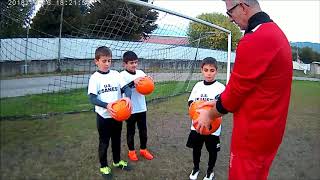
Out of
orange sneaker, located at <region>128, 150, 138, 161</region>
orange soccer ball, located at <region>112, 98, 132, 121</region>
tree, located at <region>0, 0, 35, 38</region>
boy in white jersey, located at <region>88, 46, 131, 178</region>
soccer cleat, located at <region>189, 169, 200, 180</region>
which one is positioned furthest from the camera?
tree, located at <region>0, 0, 35, 38</region>

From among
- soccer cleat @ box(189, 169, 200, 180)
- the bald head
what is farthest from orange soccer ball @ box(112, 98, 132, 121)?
the bald head

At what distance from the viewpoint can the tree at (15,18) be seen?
18.9ft

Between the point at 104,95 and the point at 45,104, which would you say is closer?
the point at 104,95

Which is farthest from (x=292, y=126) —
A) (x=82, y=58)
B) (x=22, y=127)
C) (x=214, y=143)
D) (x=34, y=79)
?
(x=22, y=127)

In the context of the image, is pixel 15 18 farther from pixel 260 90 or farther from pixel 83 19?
pixel 260 90

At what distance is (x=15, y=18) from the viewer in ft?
20.1

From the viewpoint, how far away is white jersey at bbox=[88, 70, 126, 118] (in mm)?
4008

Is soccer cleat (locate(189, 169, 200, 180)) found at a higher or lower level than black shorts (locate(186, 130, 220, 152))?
lower

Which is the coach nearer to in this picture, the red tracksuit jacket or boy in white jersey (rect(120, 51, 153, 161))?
the red tracksuit jacket

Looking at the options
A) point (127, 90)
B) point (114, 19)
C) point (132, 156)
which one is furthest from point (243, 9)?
point (114, 19)

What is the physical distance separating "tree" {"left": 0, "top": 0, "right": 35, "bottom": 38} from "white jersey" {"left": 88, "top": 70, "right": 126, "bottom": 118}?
225 centimetres

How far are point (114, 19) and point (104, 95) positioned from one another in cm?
208

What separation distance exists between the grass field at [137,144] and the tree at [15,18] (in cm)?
241

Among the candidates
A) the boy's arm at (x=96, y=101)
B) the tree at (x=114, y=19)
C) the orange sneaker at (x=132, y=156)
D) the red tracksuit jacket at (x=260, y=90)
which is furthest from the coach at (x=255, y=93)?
the tree at (x=114, y=19)
